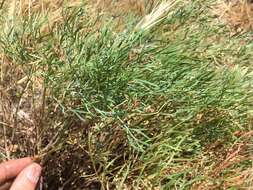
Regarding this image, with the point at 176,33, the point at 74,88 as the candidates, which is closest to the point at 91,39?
the point at 74,88

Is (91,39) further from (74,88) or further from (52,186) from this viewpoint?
(52,186)

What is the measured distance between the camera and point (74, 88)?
1.85 m

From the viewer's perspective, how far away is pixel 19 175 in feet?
5.74

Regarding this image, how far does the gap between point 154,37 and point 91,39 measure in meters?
0.27

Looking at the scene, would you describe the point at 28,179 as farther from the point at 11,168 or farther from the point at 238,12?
the point at 238,12

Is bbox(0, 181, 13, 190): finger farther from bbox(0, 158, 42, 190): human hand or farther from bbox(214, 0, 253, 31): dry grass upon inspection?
bbox(214, 0, 253, 31): dry grass

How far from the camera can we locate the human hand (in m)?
1.71

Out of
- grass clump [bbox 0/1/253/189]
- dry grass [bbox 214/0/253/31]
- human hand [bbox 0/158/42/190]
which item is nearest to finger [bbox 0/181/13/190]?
human hand [bbox 0/158/42/190]

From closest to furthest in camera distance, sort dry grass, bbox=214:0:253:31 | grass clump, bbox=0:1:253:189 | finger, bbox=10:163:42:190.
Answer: finger, bbox=10:163:42:190
grass clump, bbox=0:1:253:189
dry grass, bbox=214:0:253:31

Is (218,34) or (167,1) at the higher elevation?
(167,1)

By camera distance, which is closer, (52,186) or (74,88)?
(74,88)

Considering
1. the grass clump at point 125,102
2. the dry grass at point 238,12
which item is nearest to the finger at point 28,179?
the grass clump at point 125,102

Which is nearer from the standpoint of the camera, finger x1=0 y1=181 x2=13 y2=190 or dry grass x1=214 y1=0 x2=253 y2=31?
finger x1=0 y1=181 x2=13 y2=190

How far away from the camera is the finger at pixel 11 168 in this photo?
68.1 inches
